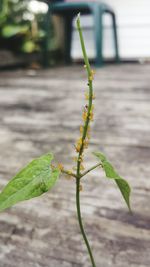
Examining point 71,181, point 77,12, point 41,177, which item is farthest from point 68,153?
point 77,12

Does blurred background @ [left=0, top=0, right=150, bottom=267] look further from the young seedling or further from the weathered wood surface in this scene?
the young seedling

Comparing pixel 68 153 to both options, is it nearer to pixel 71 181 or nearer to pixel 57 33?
pixel 71 181

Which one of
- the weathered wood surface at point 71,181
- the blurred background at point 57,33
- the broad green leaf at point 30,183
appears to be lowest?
the weathered wood surface at point 71,181

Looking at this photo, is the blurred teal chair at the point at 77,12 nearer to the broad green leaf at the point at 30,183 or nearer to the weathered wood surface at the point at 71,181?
the weathered wood surface at the point at 71,181

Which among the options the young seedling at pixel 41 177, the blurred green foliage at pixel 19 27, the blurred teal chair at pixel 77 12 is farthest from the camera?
the blurred teal chair at pixel 77 12

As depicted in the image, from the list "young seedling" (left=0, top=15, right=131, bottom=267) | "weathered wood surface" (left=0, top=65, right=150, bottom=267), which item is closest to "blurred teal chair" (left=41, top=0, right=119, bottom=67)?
"weathered wood surface" (left=0, top=65, right=150, bottom=267)

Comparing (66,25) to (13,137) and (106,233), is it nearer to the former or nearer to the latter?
(13,137)

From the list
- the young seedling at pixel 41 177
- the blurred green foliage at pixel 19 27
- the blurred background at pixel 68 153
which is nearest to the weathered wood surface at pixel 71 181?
the blurred background at pixel 68 153

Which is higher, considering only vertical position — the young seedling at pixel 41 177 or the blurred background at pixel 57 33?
the blurred background at pixel 57 33
